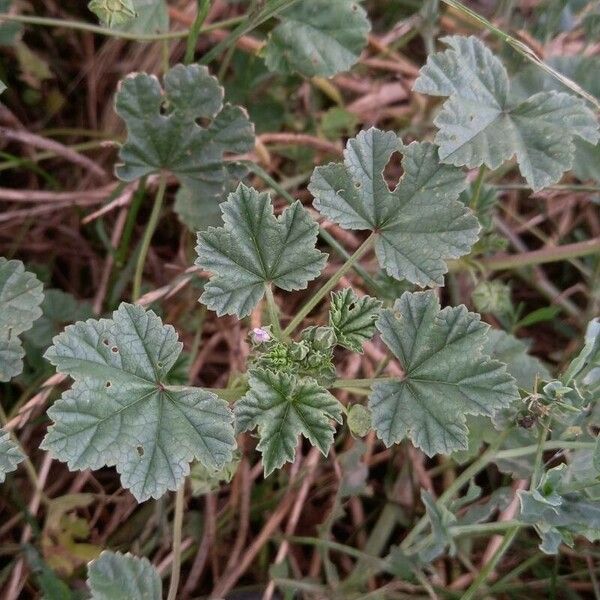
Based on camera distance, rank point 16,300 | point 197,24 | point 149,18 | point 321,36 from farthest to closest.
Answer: point 149,18
point 321,36
point 197,24
point 16,300

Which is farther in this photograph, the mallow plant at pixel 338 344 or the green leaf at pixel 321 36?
the green leaf at pixel 321 36

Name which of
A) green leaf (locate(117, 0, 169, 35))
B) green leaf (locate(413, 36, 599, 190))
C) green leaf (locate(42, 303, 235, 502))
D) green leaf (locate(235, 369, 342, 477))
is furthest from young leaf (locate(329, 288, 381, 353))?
green leaf (locate(117, 0, 169, 35))

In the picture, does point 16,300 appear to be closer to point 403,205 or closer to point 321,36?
point 403,205

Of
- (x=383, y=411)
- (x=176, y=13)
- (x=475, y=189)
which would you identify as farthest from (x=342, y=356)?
(x=176, y=13)

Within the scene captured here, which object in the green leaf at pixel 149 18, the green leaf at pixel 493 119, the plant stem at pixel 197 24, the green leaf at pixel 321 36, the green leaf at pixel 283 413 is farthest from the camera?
the green leaf at pixel 149 18

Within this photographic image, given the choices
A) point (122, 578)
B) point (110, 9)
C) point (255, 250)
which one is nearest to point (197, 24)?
point (110, 9)

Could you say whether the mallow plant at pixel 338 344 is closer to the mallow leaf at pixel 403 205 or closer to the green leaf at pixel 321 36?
the mallow leaf at pixel 403 205

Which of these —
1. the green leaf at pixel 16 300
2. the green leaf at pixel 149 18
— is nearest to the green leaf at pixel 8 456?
the green leaf at pixel 16 300
